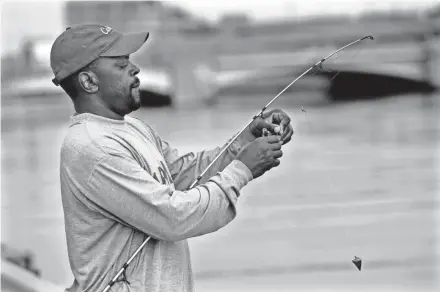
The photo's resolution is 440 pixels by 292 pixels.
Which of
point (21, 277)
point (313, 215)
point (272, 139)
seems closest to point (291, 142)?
point (313, 215)

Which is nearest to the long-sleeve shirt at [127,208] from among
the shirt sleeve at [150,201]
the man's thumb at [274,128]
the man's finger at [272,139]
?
the shirt sleeve at [150,201]

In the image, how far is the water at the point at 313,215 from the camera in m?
7.04

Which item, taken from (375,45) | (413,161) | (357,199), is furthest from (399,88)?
(357,199)

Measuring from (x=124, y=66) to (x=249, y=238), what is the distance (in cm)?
638

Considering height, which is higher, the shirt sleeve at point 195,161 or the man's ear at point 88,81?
the man's ear at point 88,81

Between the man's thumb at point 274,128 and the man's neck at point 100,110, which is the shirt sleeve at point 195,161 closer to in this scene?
the man's thumb at point 274,128

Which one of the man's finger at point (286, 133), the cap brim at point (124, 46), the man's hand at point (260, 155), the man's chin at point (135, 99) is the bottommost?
the man's hand at point (260, 155)

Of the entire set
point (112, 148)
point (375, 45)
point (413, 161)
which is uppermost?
point (375, 45)

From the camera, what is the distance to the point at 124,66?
2480 millimetres

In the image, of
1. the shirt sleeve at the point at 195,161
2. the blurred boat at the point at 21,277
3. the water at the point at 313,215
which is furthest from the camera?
the water at the point at 313,215

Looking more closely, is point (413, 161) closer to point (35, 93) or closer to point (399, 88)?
point (399, 88)

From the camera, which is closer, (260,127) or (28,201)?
(260,127)

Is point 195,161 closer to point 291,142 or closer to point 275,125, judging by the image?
point 275,125

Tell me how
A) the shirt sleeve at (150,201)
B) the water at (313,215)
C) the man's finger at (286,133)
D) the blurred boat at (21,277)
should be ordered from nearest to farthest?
1. the shirt sleeve at (150,201)
2. the man's finger at (286,133)
3. the blurred boat at (21,277)
4. the water at (313,215)
